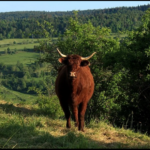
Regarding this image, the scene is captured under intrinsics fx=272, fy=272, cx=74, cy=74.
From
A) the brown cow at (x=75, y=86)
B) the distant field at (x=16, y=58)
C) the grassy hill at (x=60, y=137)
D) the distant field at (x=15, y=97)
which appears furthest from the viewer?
the distant field at (x=16, y=58)

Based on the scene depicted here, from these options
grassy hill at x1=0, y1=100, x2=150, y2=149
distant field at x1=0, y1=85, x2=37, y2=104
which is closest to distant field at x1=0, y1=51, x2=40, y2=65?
distant field at x1=0, y1=85, x2=37, y2=104

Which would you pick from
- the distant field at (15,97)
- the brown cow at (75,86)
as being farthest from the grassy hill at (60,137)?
the distant field at (15,97)

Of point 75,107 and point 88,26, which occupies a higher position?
point 88,26

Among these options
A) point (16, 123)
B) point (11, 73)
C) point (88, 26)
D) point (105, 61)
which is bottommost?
point (11, 73)

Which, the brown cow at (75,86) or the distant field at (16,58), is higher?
the brown cow at (75,86)

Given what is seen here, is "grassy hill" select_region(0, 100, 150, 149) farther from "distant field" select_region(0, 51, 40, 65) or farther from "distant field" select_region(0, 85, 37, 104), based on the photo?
"distant field" select_region(0, 51, 40, 65)

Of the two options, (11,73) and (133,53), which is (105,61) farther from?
(11,73)

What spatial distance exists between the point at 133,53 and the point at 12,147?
1058 centimetres

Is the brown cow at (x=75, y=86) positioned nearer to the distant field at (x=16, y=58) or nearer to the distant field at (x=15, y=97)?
the distant field at (x=15, y=97)

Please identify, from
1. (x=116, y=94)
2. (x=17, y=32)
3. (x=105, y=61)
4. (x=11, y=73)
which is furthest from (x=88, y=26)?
(x=17, y=32)

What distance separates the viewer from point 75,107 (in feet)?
27.5

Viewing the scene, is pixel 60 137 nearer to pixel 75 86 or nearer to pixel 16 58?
pixel 75 86

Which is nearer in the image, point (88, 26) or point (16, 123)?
point (16, 123)

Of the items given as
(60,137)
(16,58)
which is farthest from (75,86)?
(16,58)
